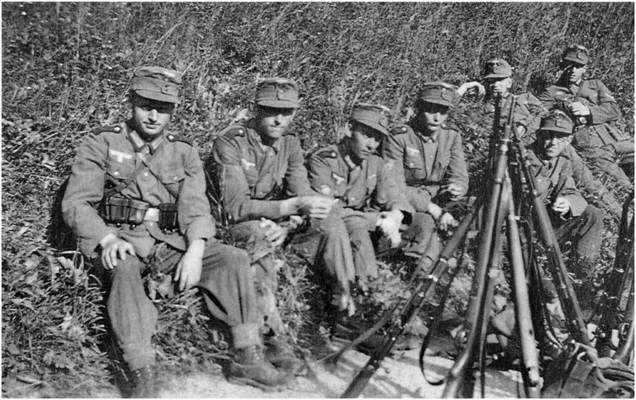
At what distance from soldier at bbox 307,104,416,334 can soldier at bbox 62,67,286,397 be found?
107cm

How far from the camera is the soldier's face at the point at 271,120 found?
4785 mm

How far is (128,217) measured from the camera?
4055 millimetres

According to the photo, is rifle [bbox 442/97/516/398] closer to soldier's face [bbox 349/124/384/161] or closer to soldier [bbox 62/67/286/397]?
soldier [bbox 62/67/286/397]

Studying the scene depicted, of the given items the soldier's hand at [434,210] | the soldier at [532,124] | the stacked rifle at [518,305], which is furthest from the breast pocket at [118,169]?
the soldier at [532,124]

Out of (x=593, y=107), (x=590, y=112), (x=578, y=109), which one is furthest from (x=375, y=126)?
(x=593, y=107)

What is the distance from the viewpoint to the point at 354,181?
517 cm

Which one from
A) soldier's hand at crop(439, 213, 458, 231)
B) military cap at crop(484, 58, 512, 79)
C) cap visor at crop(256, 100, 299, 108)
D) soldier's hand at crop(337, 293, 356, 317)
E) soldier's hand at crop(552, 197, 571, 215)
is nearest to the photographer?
soldier's hand at crop(337, 293, 356, 317)

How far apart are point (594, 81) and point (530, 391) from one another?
6791 mm

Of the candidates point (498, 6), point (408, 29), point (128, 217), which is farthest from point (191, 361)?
point (498, 6)

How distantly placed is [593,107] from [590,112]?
0.30 meters

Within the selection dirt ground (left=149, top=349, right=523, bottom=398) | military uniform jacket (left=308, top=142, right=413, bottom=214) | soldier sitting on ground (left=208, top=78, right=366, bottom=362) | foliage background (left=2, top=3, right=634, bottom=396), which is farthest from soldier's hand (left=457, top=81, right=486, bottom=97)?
dirt ground (left=149, top=349, right=523, bottom=398)

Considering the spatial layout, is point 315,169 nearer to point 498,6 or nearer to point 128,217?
point 128,217

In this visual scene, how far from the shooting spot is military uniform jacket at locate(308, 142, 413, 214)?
508 cm

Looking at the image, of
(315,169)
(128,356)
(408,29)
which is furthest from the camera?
(408,29)
